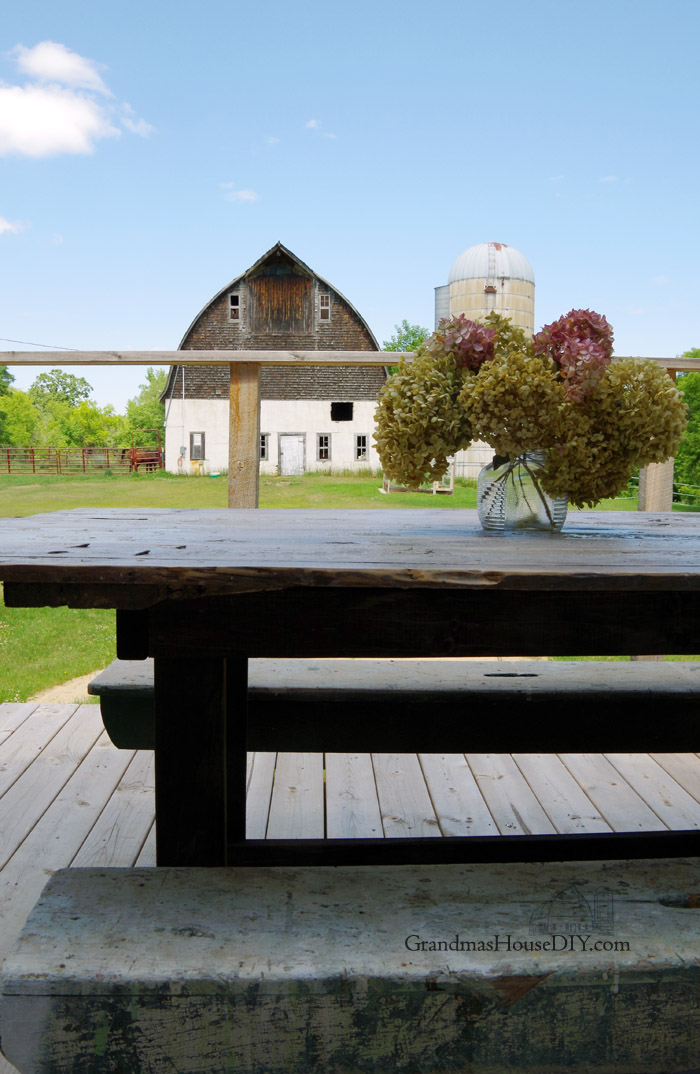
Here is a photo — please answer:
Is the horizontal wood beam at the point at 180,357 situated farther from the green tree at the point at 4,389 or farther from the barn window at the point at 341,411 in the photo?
the green tree at the point at 4,389

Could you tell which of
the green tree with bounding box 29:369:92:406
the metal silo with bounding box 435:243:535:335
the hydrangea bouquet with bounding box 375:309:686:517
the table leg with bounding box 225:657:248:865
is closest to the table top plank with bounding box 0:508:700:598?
the hydrangea bouquet with bounding box 375:309:686:517

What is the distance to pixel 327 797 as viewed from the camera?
8.93ft

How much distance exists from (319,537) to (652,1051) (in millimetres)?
1027

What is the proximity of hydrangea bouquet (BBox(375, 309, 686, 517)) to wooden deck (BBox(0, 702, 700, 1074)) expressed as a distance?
44.9 inches

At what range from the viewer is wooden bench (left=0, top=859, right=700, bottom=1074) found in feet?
3.38

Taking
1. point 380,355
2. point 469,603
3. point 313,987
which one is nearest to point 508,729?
point 469,603

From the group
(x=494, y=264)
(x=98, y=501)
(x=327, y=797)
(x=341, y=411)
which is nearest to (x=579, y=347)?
(x=327, y=797)

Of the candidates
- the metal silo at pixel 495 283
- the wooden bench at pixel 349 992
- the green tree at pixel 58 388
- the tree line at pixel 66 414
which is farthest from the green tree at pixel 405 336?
the wooden bench at pixel 349 992

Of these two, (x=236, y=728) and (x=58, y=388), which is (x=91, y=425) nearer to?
(x=58, y=388)

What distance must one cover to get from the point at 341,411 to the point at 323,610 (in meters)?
15.3

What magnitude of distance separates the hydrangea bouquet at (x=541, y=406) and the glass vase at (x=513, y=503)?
0.33 ft

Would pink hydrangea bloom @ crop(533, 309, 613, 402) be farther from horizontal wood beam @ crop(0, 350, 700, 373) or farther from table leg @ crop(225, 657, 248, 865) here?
horizontal wood beam @ crop(0, 350, 700, 373)

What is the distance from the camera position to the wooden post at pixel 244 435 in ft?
12.2

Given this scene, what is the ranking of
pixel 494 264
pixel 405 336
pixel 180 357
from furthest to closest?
pixel 405 336 → pixel 494 264 → pixel 180 357
